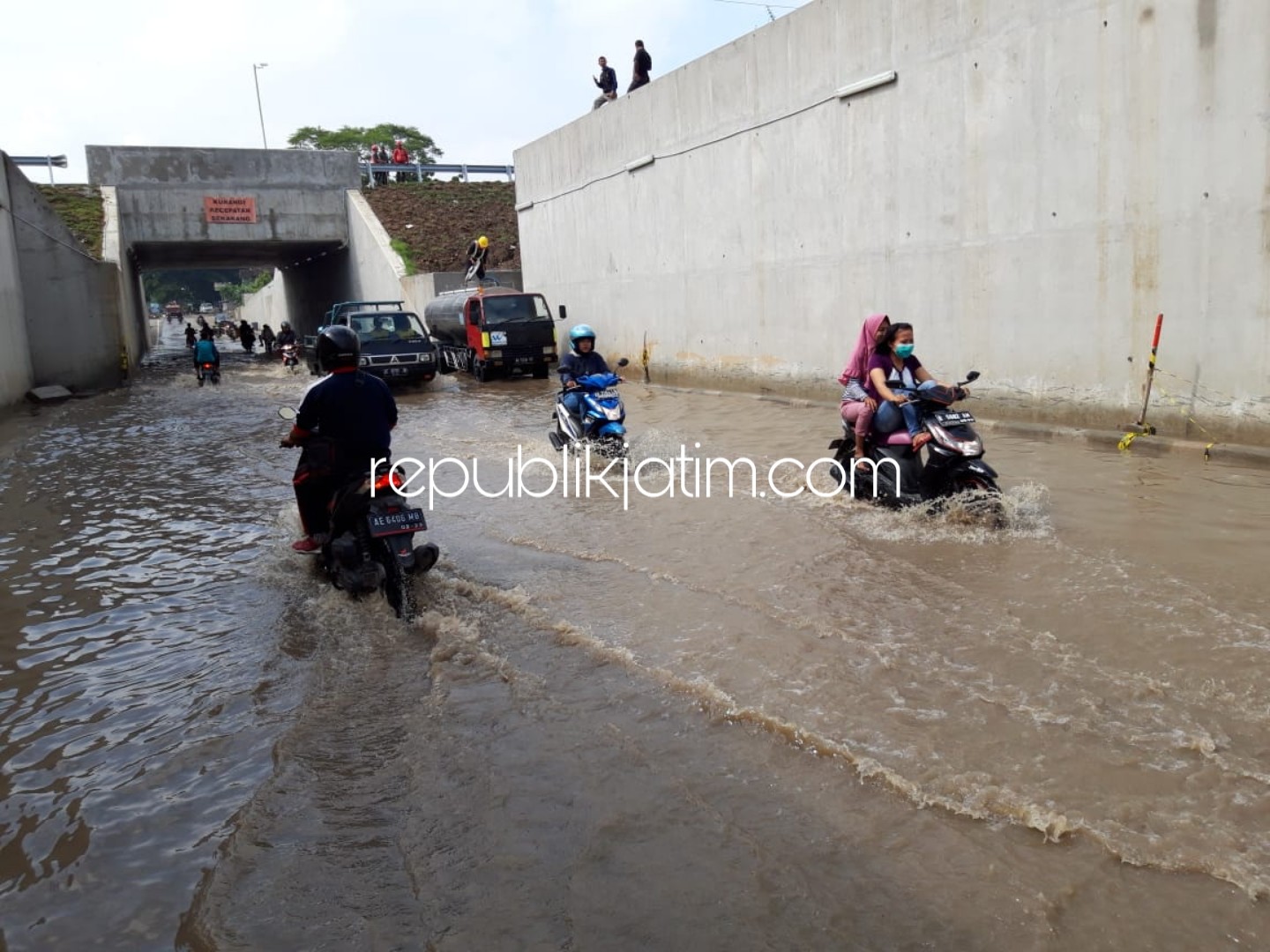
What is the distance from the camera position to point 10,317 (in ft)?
64.4

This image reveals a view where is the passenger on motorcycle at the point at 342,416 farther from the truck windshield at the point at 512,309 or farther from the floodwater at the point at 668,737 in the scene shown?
the truck windshield at the point at 512,309

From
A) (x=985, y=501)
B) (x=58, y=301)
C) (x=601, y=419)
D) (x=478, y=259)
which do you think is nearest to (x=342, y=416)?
(x=985, y=501)

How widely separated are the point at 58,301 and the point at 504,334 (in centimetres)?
1076

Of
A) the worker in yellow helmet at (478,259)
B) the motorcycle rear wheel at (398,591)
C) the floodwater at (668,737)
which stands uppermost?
the worker in yellow helmet at (478,259)

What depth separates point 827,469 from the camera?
32.9 ft

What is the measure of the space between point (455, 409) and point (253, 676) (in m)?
13.2

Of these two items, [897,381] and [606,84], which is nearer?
[897,381]

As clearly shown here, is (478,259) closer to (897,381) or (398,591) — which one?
(897,381)

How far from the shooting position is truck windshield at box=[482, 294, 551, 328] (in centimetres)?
2316

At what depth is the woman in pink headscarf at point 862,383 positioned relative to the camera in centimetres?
776

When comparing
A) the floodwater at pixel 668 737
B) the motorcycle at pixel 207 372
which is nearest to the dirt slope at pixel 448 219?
the motorcycle at pixel 207 372

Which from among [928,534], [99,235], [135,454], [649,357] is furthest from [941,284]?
[99,235]

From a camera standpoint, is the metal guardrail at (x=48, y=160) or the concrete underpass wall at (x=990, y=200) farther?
the metal guardrail at (x=48, y=160)

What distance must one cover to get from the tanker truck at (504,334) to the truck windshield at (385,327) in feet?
4.52
